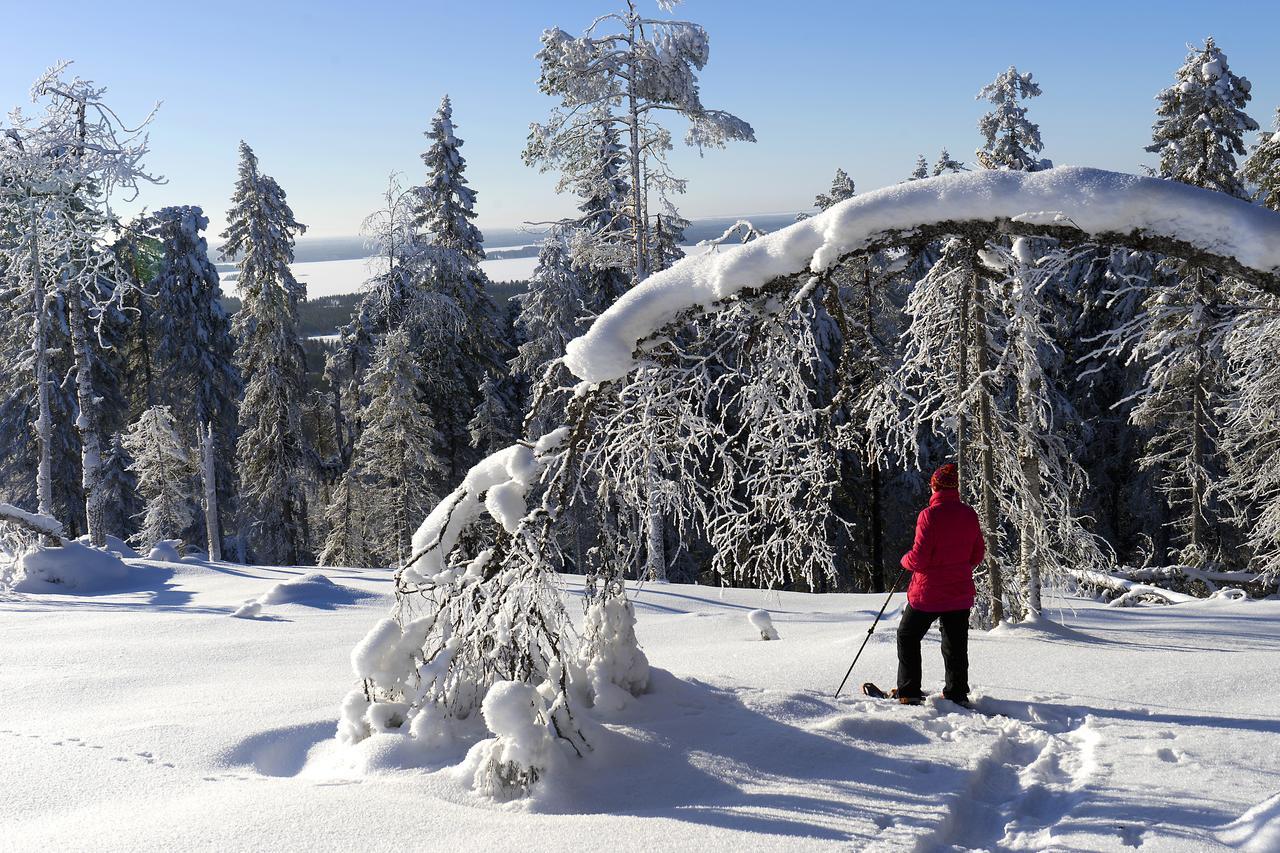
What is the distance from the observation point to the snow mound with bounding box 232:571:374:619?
1024 centimetres

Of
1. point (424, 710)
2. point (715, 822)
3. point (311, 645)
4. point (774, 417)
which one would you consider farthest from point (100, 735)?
point (774, 417)

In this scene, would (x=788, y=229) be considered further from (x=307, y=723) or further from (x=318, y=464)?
(x=318, y=464)

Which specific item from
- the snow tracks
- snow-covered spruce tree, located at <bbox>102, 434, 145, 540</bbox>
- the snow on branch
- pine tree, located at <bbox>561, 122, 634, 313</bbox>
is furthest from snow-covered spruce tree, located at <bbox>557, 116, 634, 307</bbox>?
snow-covered spruce tree, located at <bbox>102, 434, 145, 540</bbox>

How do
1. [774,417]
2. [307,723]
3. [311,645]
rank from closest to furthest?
[774,417] < [307,723] < [311,645]

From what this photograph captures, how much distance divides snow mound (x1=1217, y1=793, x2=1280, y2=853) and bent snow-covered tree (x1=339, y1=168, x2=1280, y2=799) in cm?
247

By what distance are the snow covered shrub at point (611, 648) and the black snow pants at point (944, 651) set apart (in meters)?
1.89

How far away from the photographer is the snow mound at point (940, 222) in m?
3.85

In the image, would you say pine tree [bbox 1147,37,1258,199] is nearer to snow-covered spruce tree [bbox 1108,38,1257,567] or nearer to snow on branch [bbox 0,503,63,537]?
snow-covered spruce tree [bbox 1108,38,1257,567]

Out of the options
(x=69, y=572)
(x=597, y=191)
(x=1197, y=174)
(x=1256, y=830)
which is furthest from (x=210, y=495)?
(x=1197, y=174)

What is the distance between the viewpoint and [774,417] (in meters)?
4.91

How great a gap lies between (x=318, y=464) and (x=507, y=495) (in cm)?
2797

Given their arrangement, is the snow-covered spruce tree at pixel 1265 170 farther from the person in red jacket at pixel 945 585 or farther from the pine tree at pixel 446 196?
the pine tree at pixel 446 196

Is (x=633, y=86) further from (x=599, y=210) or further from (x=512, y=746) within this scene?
(x=512, y=746)

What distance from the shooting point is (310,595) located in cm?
1056
